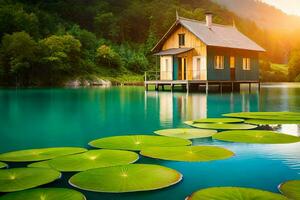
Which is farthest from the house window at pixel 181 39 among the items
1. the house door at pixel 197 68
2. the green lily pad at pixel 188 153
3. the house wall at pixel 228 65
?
the green lily pad at pixel 188 153

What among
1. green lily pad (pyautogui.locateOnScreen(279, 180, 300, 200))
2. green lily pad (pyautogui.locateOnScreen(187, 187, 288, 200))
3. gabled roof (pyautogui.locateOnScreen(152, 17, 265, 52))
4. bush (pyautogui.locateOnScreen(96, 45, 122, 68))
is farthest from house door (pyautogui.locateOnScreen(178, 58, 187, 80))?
green lily pad (pyautogui.locateOnScreen(187, 187, 288, 200))

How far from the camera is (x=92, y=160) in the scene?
5.49 m

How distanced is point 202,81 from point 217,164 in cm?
2405

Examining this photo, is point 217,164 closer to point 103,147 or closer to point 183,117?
point 103,147

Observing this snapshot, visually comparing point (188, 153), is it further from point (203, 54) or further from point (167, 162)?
point (203, 54)

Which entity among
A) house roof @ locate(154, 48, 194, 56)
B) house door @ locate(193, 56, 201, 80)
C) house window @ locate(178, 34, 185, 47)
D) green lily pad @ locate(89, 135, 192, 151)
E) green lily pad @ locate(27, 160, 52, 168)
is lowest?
green lily pad @ locate(27, 160, 52, 168)

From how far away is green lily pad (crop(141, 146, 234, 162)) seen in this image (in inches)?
224

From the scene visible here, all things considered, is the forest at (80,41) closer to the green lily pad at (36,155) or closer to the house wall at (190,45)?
the house wall at (190,45)

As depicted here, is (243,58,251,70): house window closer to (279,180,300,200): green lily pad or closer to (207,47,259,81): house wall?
(207,47,259,81): house wall

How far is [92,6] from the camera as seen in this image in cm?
8900

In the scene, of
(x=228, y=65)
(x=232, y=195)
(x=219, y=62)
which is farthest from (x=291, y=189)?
(x=228, y=65)

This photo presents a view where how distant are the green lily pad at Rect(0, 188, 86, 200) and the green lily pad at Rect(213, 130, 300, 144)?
13.1 feet

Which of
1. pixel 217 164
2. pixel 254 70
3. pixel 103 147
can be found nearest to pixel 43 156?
pixel 103 147

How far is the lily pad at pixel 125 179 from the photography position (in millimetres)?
4234
